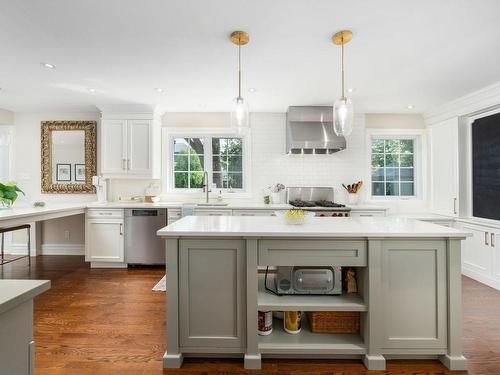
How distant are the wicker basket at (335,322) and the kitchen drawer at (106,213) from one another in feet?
10.3

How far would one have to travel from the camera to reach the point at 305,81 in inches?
128

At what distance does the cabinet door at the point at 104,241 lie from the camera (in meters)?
3.98

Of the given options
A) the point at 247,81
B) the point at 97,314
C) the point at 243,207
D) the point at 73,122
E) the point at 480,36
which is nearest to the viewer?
the point at 480,36

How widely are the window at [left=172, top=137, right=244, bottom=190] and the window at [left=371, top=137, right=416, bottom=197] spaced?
7.71 feet

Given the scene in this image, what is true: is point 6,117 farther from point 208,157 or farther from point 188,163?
point 208,157

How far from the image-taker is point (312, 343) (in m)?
1.88

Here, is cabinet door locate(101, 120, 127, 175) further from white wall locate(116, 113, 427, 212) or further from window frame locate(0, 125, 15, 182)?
window frame locate(0, 125, 15, 182)

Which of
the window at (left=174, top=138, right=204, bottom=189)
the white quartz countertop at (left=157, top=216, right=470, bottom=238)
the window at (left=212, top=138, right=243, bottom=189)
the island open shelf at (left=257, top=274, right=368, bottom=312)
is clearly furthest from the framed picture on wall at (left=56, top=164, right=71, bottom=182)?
the island open shelf at (left=257, top=274, right=368, bottom=312)

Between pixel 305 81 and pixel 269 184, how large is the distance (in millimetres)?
1877

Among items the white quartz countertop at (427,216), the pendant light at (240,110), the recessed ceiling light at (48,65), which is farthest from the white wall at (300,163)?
the pendant light at (240,110)

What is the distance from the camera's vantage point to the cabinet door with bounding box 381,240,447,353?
1.82 metres

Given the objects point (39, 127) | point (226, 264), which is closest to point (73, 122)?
point (39, 127)

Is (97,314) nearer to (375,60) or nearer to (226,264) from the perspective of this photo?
(226,264)

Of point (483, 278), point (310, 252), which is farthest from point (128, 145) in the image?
point (483, 278)
